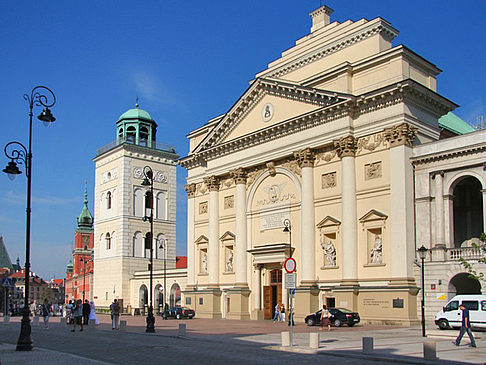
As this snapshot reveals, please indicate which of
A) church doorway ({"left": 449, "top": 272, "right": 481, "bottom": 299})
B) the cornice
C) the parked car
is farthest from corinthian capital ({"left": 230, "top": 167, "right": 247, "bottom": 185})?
church doorway ({"left": 449, "top": 272, "right": 481, "bottom": 299})

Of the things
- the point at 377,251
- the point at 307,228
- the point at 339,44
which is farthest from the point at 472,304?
the point at 339,44

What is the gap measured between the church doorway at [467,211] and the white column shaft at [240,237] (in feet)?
54.3

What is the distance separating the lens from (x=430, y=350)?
698 inches

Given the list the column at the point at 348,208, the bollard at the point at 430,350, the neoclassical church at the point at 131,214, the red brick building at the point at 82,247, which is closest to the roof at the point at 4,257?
the red brick building at the point at 82,247

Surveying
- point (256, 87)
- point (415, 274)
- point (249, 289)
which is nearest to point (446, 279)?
point (415, 274)

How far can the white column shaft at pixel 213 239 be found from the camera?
51.3 metres

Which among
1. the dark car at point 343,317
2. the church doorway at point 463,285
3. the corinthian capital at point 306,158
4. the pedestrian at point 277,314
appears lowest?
the pedestrian at point 277,314

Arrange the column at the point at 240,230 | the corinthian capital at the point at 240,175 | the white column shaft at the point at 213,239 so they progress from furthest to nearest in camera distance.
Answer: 1. the white column shaft at the point at 213,239
2. the corinthian capital at the point at 240,175
3. the column at the point at 240,230

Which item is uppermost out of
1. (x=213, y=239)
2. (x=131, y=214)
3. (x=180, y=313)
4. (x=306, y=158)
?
(x=306, y=158)

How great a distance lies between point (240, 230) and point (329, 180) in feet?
33.4

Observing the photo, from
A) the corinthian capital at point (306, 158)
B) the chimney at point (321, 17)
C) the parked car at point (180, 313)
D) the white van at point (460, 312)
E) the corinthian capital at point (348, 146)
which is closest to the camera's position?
the white van at point (460, 312)

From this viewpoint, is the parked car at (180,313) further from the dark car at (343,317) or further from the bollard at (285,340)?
the bollard at (285,340)

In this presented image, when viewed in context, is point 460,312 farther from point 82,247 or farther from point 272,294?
point 82,247

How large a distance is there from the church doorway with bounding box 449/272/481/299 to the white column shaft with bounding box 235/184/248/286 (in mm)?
18315
